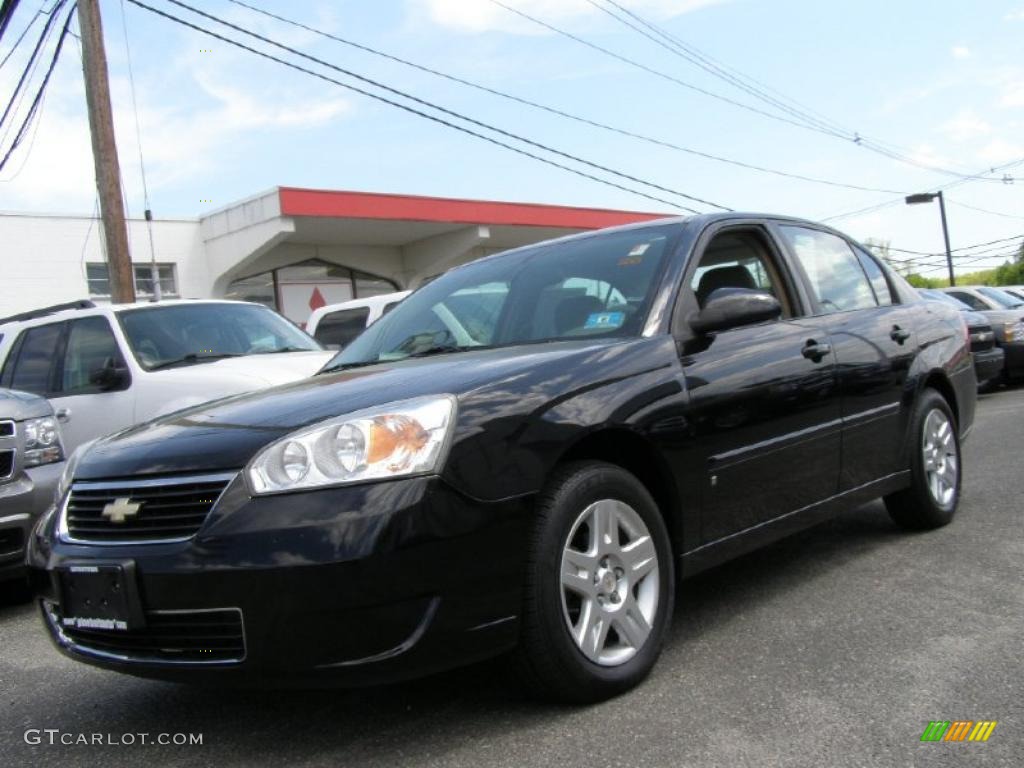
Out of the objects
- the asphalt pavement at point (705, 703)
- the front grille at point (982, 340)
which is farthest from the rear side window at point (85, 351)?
the front grille at point (982, 340)

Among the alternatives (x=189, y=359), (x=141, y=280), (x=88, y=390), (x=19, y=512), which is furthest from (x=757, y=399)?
(x=141, y=280)

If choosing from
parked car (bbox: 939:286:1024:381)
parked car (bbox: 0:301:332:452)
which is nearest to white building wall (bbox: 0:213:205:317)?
parked car (bbox: 0:301:332:452)

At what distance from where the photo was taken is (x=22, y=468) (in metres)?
5.02

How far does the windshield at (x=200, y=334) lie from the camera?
7.05 metres

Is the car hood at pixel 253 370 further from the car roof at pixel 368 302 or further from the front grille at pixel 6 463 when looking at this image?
the car roof at pixel 368 302

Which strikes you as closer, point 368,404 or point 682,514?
point 368,404

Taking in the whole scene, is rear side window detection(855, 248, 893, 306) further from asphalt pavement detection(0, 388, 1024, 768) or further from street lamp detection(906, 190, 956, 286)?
street lamp detection(906, 190, 956, 286)

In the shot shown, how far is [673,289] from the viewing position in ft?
12.1

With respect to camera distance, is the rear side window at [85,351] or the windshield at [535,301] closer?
the windshield at [535,301]

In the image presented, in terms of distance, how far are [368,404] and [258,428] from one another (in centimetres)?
33

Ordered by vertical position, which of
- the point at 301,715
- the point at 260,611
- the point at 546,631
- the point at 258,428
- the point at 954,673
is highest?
the point at 258,428

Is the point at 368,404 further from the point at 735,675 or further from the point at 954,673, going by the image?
the point at 954,673

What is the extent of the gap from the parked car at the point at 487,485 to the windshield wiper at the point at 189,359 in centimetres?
308

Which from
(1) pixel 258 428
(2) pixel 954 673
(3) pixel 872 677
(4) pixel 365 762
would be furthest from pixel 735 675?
(1) pixel 258 428
